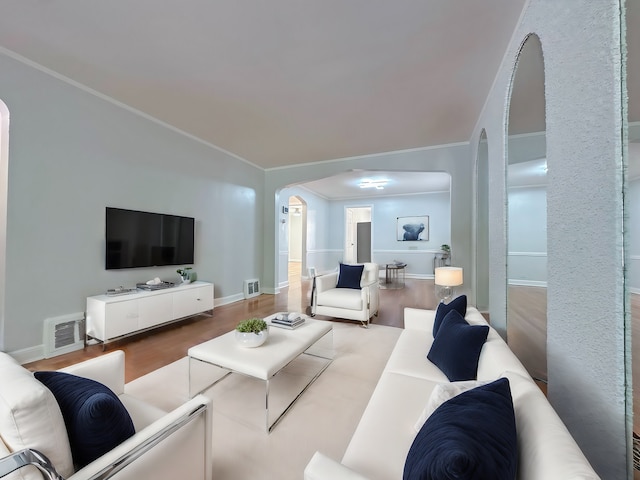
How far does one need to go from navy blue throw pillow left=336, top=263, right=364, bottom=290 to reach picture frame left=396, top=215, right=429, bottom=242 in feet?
16.4

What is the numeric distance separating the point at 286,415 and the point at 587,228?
190 cm

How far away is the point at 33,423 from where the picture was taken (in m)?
0.74

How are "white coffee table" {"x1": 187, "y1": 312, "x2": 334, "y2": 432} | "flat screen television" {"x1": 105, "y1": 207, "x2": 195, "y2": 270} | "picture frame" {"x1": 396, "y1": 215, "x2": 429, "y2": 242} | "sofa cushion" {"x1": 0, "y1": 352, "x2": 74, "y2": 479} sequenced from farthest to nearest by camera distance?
"picture frame" {"x1": 396, "y1": 215, "x2": 429, "y2": 242}, "flat screen television" {"x1": 105, "y1": 207, "x2": 195, "y2": 270}, "white coffee table" {"x1": 187, "y1": 312, "x2": 334, "y2": 432}, "sofa cushion" {"x1": 0, "y1": 352, "x2": 74, "y2": 479}

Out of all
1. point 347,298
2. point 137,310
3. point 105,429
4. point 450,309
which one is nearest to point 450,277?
point 450,309

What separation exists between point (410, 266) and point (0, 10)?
8.80 meters

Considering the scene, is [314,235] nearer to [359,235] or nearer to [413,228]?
[359,235]

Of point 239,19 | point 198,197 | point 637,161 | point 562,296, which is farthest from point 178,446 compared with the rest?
point 198,197

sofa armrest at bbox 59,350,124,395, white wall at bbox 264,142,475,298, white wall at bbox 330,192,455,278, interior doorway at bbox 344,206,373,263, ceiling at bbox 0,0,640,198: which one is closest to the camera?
sofa armrest at bbox 59,350,124,395

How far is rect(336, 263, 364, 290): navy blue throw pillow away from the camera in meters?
4.06

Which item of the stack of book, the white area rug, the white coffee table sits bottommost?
the white area rug

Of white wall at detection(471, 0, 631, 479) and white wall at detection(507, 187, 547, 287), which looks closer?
white wall at detection(471, 0, 631, 479)

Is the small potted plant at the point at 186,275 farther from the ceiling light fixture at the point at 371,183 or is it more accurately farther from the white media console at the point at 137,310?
the ceiling light fixture at the point at 371,183

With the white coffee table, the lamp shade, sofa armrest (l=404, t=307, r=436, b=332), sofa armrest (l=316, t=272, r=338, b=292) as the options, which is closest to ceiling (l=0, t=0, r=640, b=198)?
the lamp shade

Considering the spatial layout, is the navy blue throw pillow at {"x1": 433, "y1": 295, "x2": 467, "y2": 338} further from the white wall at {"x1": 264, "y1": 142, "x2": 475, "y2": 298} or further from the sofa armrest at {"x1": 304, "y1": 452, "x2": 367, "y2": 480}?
the white wall at {"x1": 264, "y1": 142, "x2": 475, "y2": 298}
